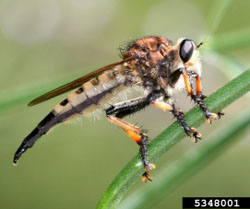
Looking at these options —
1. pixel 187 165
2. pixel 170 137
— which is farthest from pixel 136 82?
pixel 170 137

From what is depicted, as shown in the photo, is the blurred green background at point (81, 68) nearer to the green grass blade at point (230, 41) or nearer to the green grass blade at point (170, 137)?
the green grass blade at point (230, 41)

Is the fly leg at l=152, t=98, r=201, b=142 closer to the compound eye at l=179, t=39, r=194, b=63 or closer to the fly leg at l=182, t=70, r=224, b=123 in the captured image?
the fly leg at l=182, t=70, r=224, b=123

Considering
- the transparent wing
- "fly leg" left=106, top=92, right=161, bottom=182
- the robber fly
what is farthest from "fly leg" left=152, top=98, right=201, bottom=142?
the transparent wing

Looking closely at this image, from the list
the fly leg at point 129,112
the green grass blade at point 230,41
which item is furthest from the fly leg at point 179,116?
the green grass blade at point 230,41

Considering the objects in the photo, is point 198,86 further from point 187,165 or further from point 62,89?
point 62,89

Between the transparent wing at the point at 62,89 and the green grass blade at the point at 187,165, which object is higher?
the transparent wing at the point at 62,89

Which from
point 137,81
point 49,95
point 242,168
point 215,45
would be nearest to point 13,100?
point 49,95
